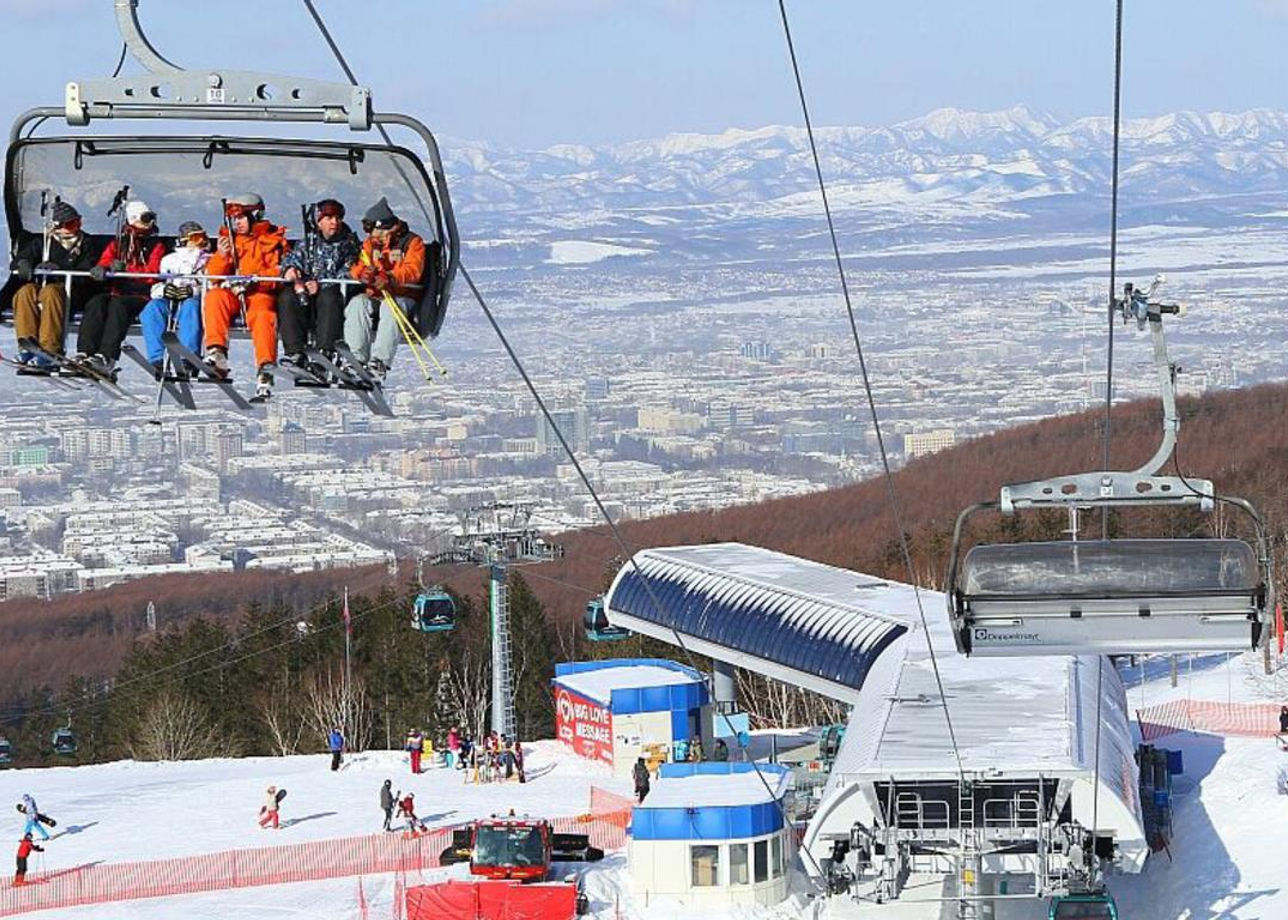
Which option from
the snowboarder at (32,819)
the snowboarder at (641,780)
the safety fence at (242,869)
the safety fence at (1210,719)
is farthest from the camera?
the safety fence at (1210,719)

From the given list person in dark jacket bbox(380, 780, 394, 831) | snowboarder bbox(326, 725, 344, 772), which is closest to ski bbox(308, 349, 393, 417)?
person in dark jacket bbox(380, 780, 394, 831)

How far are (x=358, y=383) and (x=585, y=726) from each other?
2790 centimetres

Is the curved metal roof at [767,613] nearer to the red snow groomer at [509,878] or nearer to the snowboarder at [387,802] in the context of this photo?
the snowboarder at [387,802]

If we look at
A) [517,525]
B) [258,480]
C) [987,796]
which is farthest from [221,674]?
[258,480]

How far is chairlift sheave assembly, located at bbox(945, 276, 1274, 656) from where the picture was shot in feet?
34.2

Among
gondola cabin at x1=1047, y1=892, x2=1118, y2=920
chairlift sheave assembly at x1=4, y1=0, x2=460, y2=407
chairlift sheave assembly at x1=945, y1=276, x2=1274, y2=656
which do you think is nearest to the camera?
chairlift sheave assembly at x1=4, y1=0, x2=460, y2=407

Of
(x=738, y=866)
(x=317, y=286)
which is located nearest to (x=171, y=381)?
(x=317, y=286)

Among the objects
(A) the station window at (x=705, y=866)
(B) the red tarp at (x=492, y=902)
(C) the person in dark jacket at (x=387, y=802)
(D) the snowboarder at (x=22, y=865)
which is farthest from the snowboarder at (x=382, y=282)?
(C) the person in dark jacket at (x=387, y=802)

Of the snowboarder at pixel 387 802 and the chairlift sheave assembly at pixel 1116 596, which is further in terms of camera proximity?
the snowboarder at pixel 387 802

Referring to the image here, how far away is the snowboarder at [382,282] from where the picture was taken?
9.56 metres

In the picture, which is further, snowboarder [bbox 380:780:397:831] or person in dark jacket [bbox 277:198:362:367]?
snowboarder [bbox 380:780:397:831]

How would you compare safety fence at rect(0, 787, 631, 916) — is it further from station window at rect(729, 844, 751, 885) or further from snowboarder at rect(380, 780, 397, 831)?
station window at rect(729, 844, 751, 885)

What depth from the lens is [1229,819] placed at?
100.0 ft

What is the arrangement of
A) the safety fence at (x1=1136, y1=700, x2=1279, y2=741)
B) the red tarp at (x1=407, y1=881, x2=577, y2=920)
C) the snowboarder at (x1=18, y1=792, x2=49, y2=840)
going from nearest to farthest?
the red tarp at (x1=407, y1=881, x2=577, y2=920) → the snowboarder at (x1=18, y1=792, x2=49, y2=840) → the safety fence at (x1=1136, y1=700, x2=1279, y2=741)
